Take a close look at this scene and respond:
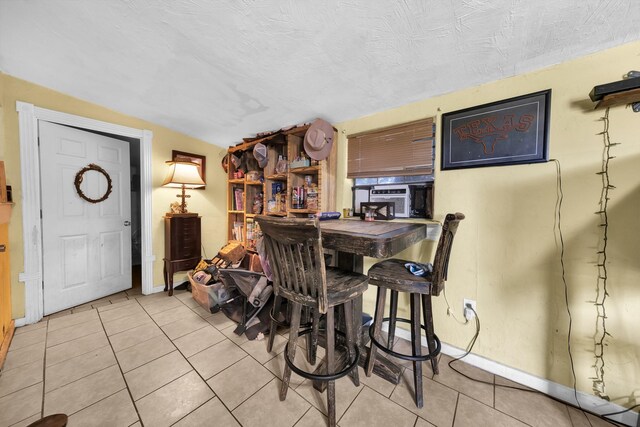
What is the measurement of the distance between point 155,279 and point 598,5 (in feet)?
13.9

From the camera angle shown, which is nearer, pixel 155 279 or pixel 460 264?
pixel 460 264

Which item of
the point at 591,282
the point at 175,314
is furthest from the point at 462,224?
the point at 175,314

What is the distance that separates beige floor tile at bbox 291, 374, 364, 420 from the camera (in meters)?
1.25

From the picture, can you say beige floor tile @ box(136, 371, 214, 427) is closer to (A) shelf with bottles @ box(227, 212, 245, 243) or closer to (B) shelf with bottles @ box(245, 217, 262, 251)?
(B) shelf with bottles @ box(245, 217, 262, 251)

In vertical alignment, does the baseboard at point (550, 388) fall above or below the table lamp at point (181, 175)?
below

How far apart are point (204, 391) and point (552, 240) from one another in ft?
7.75

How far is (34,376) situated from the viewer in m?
1.41

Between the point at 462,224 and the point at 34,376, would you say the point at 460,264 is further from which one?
the point at 34,376

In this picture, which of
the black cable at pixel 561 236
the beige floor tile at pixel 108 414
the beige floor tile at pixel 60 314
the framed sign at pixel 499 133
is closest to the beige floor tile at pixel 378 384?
the black cable at pixel 561 236

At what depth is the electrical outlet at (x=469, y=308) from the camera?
1609 mm

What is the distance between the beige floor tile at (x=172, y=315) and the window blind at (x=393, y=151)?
2230mm

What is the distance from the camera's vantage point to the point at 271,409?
1225mm

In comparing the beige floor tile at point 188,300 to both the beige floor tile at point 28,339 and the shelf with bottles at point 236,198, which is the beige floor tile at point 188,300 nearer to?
the beige floor tile at point 28,339

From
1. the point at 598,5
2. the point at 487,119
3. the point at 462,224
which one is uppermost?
the point at 598,5
